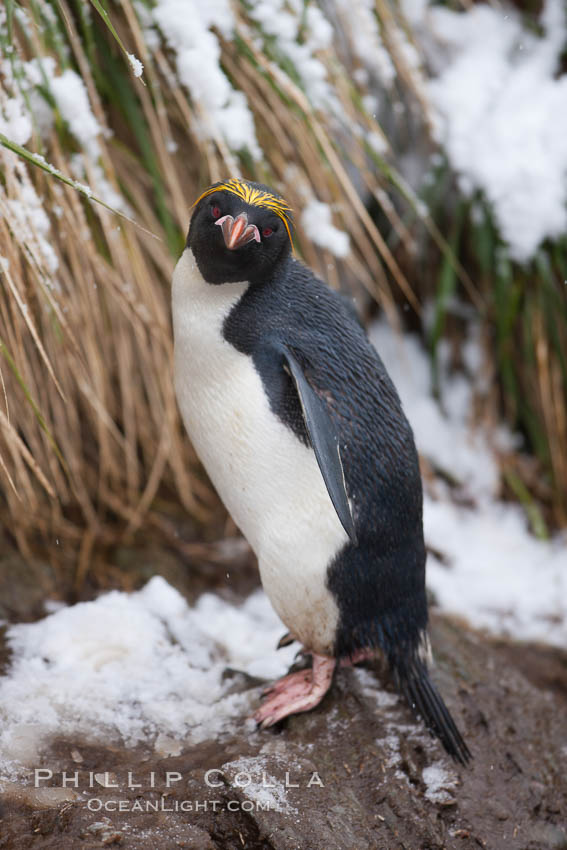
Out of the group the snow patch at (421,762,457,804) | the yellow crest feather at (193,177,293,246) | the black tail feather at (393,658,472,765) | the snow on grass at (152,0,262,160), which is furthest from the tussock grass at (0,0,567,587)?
the snow patch at (421,762,457,804)

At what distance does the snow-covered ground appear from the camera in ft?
5.50

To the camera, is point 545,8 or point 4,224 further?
point 545,8

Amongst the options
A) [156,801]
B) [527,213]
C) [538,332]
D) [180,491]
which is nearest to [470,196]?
[527,213]

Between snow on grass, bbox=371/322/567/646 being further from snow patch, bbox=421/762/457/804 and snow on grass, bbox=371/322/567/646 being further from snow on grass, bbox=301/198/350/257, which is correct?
snow patch, bbox=421/762/457/804

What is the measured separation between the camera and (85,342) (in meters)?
2.17

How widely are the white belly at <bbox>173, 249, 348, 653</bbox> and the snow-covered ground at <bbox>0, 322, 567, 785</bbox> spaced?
29cm

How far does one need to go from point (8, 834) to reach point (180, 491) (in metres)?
1.36

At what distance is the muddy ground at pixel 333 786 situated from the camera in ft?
4.53

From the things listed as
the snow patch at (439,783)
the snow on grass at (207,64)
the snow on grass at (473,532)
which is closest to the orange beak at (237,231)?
the snow on grass at (207,64)

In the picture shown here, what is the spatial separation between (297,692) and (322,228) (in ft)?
4.00

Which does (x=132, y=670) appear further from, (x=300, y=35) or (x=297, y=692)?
(x=300, y=35)

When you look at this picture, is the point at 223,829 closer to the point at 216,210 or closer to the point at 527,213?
the point at 216,210

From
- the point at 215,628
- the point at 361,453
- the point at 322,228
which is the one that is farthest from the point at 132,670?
the point at 322,228

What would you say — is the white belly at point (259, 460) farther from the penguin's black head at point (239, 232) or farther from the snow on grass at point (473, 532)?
the snow on grass at point (473, 532)
